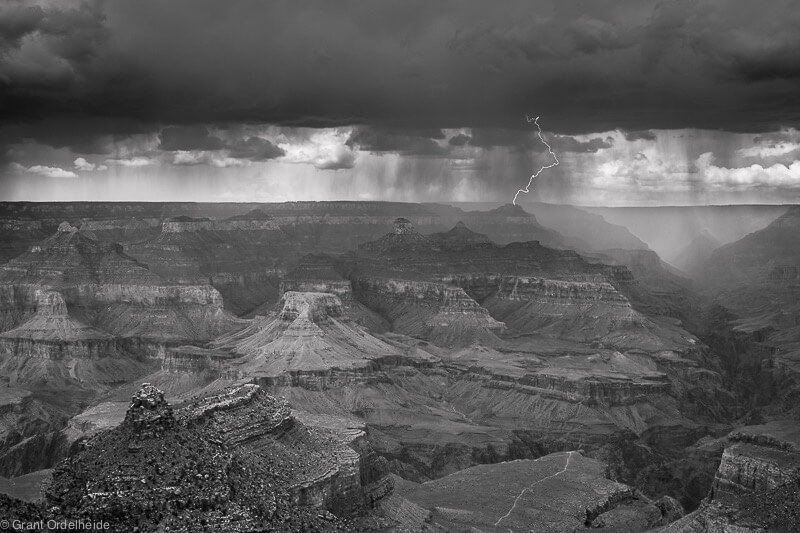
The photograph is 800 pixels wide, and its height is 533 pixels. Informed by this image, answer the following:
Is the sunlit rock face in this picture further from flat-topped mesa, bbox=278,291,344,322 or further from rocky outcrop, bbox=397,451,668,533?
rocky outcrop, bbox=397,451,668,533

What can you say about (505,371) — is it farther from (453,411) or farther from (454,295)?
(454,295)

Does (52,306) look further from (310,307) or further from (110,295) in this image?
(310,307)

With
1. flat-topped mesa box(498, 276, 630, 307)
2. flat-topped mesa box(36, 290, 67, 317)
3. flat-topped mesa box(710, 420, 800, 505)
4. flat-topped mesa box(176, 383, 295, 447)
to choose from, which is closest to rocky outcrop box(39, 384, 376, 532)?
flat-topped mesa box(176, 383, 295, 447)

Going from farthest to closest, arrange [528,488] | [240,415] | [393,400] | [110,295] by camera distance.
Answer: [110,295], [393,400], [528,488], [240,415]

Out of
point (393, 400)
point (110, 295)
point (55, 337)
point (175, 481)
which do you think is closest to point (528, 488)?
point (393, 400)

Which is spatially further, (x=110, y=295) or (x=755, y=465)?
(x=110, y=295)

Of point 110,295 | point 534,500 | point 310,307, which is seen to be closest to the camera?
point 534,500

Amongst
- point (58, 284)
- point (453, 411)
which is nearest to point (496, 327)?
point (453, 411)

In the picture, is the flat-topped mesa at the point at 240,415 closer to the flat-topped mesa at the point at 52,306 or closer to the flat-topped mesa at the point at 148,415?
the flat-topped mesa at the point at 148,415
